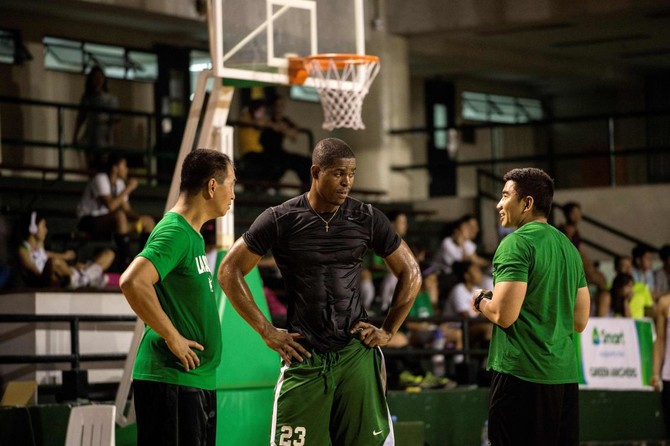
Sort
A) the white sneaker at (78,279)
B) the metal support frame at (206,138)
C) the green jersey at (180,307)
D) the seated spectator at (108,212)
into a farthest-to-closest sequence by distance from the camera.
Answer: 1. the seated spectator at (108,212)
2. the white sneaker at (78,279)
3. the metal support frame at (206,138)
4. the green jersey at (180,307)

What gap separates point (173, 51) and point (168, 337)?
14.7 meters

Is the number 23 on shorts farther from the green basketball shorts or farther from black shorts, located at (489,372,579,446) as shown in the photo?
black shorts, located at (489,372,579,446)

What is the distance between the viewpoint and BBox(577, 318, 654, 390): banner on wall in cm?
1287

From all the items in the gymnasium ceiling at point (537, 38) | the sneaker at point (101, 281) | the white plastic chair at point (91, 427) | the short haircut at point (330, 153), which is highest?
the gymnasium ceiling at point (537, 38)

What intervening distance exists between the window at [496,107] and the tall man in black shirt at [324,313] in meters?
19.2

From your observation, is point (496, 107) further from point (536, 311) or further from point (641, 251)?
point (536, 311)

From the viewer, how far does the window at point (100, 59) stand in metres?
18.6

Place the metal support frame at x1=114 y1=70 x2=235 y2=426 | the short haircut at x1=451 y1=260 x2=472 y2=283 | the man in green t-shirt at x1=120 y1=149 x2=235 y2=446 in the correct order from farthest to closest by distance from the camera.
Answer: the short haircut at x1=451 y1=260 x2=472 y2=283 < the metal support frame at x1=114 y1=70 x2=235 y2=426 < the man in green t-shirt at x1=120 y1=149 x2=235 y2=446

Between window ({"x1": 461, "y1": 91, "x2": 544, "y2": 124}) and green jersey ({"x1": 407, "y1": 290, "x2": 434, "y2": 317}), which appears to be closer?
green jersey ({"x1": 407, "y1": 290, "x2": 434, "y2": 317})

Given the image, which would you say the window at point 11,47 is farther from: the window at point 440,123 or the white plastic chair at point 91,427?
the white plastic chair at point 91,427

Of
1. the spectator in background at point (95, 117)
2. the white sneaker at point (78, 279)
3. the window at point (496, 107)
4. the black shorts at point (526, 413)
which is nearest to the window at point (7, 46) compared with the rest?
the spectator in background at point (95, 117)

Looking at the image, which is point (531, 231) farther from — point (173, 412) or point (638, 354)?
point (638, 354)

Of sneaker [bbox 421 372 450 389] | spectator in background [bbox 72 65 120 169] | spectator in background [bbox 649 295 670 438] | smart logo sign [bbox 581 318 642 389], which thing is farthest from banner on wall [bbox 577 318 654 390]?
spectator in background [bbox 72 65 120 169]

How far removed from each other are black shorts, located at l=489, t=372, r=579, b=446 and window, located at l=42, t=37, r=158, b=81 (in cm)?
1354
